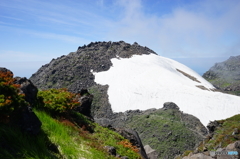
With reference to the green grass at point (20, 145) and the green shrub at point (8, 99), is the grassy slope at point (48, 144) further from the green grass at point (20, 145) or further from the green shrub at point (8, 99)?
the green shrub at point (8, 99)

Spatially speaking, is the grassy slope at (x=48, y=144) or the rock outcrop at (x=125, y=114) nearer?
the grassy slope at (x=48, y=144)

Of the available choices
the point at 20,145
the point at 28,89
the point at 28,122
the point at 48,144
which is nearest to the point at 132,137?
the point at 28,89

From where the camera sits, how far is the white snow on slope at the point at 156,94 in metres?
39.7

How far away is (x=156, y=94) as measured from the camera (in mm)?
47375

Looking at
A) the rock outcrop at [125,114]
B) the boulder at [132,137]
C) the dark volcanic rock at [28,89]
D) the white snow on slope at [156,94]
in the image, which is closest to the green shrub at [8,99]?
the dark volcanic rock at [28,89]

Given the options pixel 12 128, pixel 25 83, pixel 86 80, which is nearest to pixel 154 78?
pixel 86 80

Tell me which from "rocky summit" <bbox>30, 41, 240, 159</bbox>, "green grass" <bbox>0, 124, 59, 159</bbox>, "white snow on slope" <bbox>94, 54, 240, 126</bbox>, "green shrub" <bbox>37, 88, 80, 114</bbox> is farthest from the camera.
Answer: "white snow on slope" <bbox>94, 54, 240, 126</bbox>

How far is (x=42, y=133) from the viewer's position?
788 centimetres

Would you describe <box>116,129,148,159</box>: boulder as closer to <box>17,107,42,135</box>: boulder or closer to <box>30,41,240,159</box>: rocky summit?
<box>30,41,240,159</box>: rocky summit

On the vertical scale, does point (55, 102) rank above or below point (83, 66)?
below

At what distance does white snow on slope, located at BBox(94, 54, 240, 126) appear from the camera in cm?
3972

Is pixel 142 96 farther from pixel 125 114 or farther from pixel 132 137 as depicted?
pixel 132 137

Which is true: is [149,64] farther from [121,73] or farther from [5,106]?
[5,106]

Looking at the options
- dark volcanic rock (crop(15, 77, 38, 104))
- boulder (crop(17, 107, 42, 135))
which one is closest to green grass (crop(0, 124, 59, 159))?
boulder (crop(17, 107, 42, 135))
